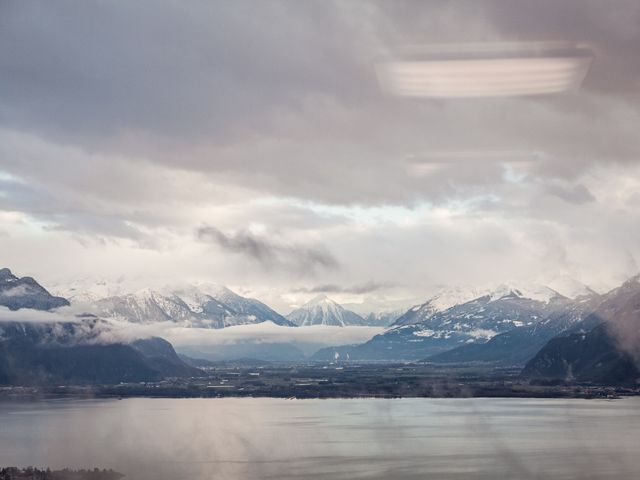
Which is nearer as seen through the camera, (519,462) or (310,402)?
(519,462)

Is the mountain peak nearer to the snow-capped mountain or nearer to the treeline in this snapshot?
the snow-capped mountain

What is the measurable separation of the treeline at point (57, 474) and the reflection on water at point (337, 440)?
1218 millimetres

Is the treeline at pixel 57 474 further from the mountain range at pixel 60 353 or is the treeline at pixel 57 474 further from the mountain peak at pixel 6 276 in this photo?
the mountain peak at pixel 6 276

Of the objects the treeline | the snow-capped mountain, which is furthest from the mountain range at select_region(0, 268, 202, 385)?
the treeline

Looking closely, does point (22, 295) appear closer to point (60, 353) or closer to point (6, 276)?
point (6, 276)

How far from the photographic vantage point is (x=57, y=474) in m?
43.3

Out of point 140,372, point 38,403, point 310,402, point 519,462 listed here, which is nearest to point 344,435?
point 519,462

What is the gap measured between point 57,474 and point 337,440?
2044cm

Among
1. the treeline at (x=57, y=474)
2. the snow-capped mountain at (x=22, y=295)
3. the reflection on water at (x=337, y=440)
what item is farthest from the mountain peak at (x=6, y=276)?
the treeline at (x=57, y=474)

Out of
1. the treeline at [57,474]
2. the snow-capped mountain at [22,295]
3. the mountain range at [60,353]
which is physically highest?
the snow-capped mountain at [22,295]

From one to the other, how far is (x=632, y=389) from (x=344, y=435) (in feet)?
164

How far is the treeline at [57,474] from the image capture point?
4238 cm

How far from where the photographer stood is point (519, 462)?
158 feet

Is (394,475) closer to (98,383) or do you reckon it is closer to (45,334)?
(98,383)
